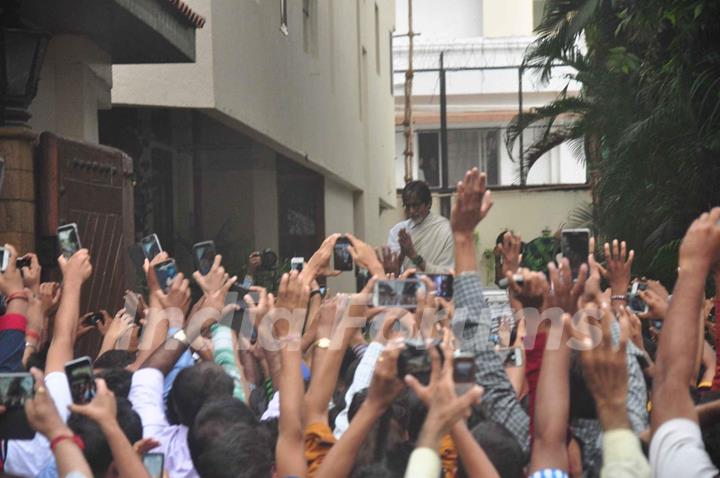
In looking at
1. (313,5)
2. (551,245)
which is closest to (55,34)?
(551,245)

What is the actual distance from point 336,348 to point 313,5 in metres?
16.9

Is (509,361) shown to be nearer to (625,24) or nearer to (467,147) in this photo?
(625,24)

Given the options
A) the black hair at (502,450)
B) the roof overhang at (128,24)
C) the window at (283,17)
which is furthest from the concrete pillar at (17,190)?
the window at (283,17)

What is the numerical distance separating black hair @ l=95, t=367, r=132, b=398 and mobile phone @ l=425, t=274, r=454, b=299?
1277 mm

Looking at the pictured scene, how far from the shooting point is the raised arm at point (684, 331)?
4059 millimetres

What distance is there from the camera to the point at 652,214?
55.9ft

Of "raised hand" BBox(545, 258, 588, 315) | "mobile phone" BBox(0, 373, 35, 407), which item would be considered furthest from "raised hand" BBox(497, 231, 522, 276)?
"mobile phone" BBox(0, 373, 35, 407)

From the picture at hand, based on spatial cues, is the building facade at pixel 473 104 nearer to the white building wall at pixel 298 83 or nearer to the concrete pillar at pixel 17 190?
the white building wall at pixel 298 83

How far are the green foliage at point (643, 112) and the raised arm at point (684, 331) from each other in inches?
263

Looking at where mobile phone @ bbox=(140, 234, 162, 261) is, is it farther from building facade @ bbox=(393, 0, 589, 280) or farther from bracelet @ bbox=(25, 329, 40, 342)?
building facade @ bbox=(393, 0, 589, 280)

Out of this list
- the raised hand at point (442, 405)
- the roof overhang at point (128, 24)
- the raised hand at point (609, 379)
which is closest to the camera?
the raised hand at point (442, 405)

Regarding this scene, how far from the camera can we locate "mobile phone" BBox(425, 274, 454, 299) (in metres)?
5.18

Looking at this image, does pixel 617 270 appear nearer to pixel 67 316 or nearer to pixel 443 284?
pixel 443 284

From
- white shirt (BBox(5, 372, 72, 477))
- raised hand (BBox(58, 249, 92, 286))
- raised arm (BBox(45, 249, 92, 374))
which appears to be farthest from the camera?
raised hand (BBox(58, 249, 92, 286))
